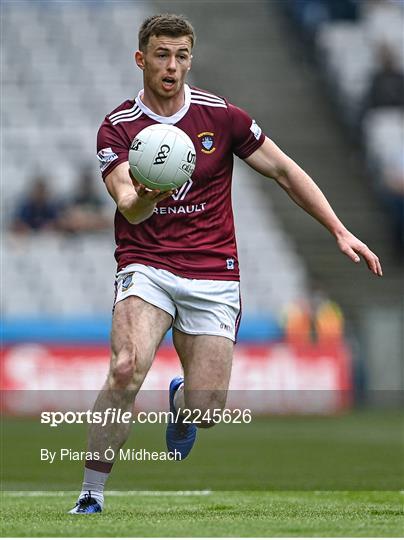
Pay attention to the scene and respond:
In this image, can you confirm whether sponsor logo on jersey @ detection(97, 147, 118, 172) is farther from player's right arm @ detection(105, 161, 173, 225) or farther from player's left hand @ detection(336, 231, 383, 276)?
player's left hand @ detection(336, 231, 383, 276)

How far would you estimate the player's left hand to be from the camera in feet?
24.1

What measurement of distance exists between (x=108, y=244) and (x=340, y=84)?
7192mm

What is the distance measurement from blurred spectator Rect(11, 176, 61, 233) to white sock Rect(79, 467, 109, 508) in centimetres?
1539

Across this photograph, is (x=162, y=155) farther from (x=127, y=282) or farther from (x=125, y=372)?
(x=125, y=372)

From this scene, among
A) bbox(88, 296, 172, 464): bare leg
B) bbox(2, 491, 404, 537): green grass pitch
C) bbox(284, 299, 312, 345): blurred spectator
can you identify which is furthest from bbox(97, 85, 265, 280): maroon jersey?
bbox(284, 299, 312, 345): blurred spectator

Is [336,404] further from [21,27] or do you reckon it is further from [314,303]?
[21,27]

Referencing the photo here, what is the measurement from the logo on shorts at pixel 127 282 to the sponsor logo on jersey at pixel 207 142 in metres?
0.87

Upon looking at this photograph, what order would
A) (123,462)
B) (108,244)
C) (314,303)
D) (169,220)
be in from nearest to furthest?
(169,220) < (123,462) < (314,303) < (108,244)

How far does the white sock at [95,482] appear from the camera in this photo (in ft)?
23.8

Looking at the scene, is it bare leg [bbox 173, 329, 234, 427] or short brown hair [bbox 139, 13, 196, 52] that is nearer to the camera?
short brown hair [bbox 139, 13, 196, 52]

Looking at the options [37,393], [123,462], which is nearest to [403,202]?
[37,393]

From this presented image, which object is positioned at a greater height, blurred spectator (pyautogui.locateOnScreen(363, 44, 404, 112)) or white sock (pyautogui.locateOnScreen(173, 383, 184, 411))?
blurred spectator (pyautogui.locateOnScreen(363, 44, 404, 112))

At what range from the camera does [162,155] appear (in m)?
6.95

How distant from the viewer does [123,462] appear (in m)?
13.1
